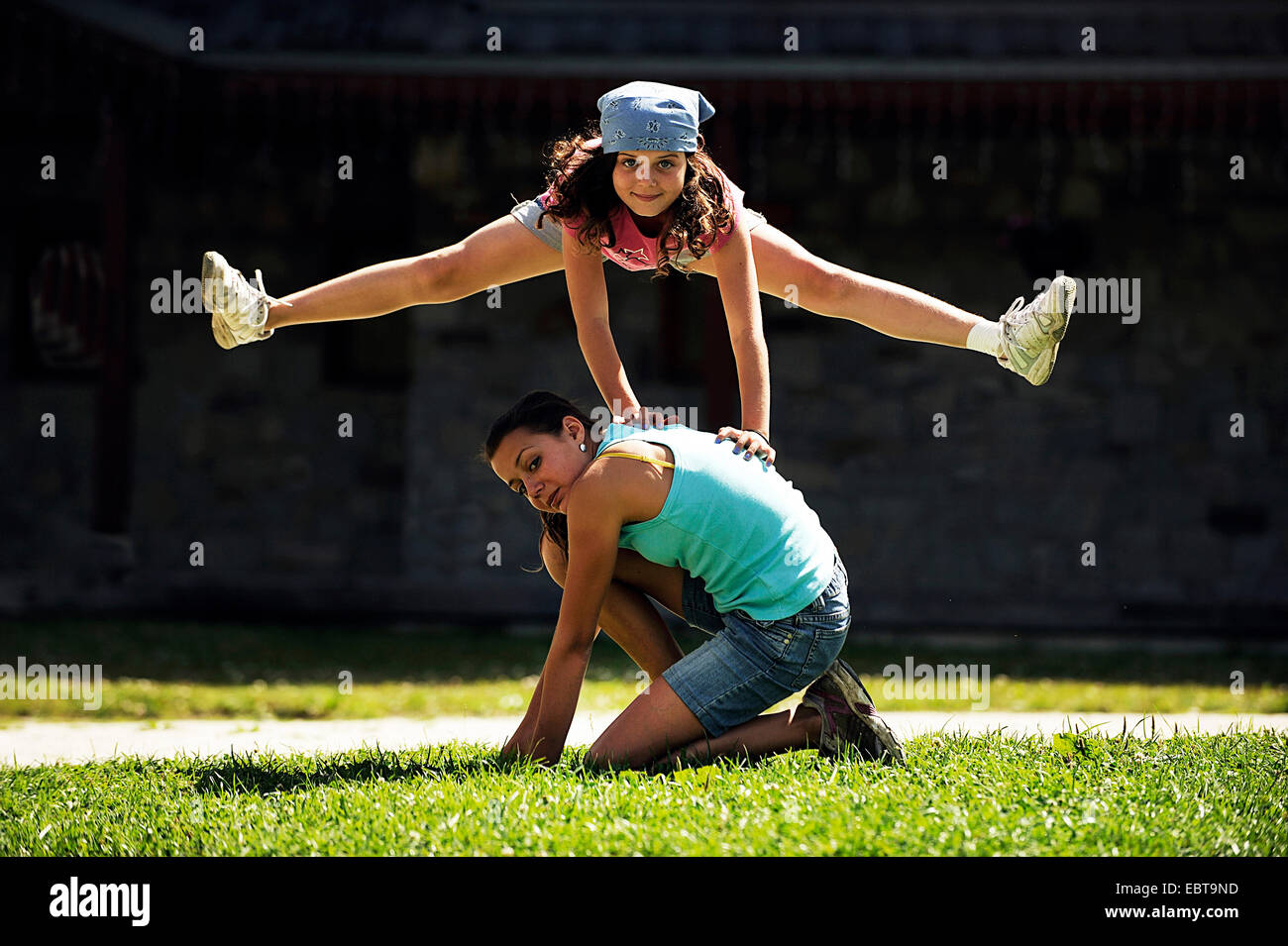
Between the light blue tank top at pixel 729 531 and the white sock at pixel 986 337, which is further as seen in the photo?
the white sock at pixel 986 337

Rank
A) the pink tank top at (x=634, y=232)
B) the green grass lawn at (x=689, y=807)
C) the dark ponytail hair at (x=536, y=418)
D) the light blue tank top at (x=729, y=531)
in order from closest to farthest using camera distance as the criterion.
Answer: the green grass lawn at (x=689, y=807) → the light blue tank top at (x=729, y=531) → the dark ponytail hair at (x=536, y=418) → the pink tank top at (x=634, y=232)

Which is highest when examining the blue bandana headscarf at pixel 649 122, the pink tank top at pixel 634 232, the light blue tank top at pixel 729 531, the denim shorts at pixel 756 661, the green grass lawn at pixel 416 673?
the blue bandana headscarf at pixel 649 122

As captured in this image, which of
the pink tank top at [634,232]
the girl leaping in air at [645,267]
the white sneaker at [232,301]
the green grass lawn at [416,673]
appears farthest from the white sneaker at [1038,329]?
the green grass lawn at [416,673]

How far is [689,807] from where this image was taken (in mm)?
3430

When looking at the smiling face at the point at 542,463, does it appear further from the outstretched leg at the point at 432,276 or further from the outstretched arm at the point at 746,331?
the outstretched leg at the point at 432,276

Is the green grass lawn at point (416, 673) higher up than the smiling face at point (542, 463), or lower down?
lower down

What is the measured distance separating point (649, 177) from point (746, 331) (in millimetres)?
524

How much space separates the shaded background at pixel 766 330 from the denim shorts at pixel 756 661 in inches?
199

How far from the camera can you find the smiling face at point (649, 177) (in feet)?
13.1

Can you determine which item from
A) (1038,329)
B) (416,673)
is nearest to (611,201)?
(1038,329)

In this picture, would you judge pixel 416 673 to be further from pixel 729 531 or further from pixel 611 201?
pixel 729 531
